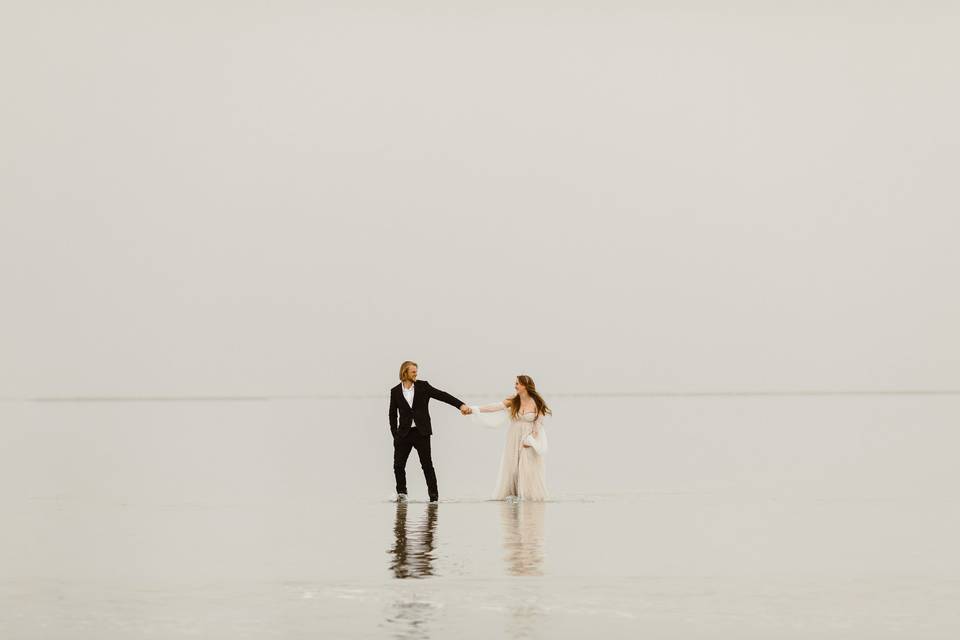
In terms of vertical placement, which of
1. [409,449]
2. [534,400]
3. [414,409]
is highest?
[534,400]

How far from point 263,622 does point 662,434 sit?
32.9 meters

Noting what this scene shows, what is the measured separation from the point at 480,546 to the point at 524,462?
6.35m

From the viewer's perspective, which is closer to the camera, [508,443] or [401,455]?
[401,455]

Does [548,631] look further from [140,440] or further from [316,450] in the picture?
[140,440]

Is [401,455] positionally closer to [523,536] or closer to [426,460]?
[426,460]

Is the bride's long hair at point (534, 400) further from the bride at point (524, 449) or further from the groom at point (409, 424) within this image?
the groom at point (409, 424)

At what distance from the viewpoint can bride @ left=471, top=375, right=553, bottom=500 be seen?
22297mm

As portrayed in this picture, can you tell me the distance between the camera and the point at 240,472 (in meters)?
28.6

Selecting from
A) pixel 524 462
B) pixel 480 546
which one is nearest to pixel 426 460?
pixel 524 462

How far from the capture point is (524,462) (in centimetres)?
2234

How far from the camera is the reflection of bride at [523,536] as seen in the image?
1445 centimetres

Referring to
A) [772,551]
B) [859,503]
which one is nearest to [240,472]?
[859,503]

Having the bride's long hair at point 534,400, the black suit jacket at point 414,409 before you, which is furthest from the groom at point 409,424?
the bride's long hair at point 534,400

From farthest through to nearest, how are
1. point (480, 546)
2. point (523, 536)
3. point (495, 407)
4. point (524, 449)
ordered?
point (495, 407), point (524, 449), point (523, 536), point (480, 546)
